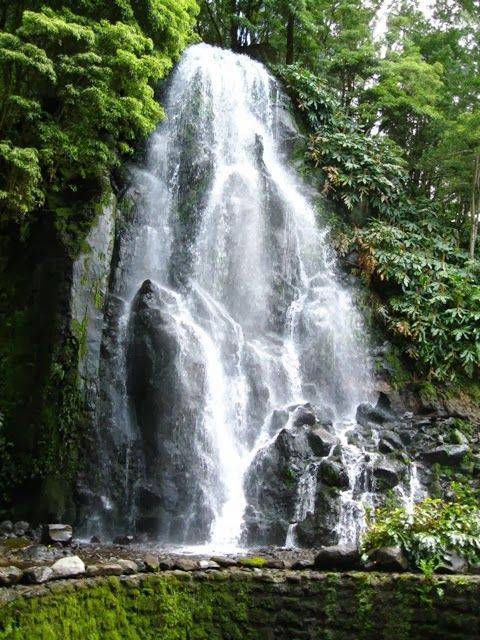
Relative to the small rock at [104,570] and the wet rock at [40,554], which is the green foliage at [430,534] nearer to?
the small rock at [104,570]

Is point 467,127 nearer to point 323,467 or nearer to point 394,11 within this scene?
point 394,11

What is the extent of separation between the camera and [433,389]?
42.2 feet

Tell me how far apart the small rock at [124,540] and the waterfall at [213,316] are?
0.35 meters

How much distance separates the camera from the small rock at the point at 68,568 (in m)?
4.77

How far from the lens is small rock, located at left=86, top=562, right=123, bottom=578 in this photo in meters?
4.96

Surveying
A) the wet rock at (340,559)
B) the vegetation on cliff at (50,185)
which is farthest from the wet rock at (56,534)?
the wet rock at (340,559)

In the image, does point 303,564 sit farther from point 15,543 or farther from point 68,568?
point 15,543

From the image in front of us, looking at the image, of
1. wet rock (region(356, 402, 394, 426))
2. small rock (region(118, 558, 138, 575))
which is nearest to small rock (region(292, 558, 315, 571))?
small rock (region(118, 558, 138, 575))

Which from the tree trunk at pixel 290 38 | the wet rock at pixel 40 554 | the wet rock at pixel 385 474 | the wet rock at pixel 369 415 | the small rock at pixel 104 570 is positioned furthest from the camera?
the tree trunk at pixel 290 38

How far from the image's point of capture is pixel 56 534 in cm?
782

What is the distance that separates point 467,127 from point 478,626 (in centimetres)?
1336

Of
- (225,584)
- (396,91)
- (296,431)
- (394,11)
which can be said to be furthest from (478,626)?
(394,11)

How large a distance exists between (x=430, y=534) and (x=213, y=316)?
7044mm

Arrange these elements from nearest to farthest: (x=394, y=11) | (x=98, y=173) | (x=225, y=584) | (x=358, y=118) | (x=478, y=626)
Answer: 1. (x=478, y=626)
2. (x=225, y=584)
3. (x=98, y=173)
4. (x=358, y=118)
5. (x=394, y=11)
